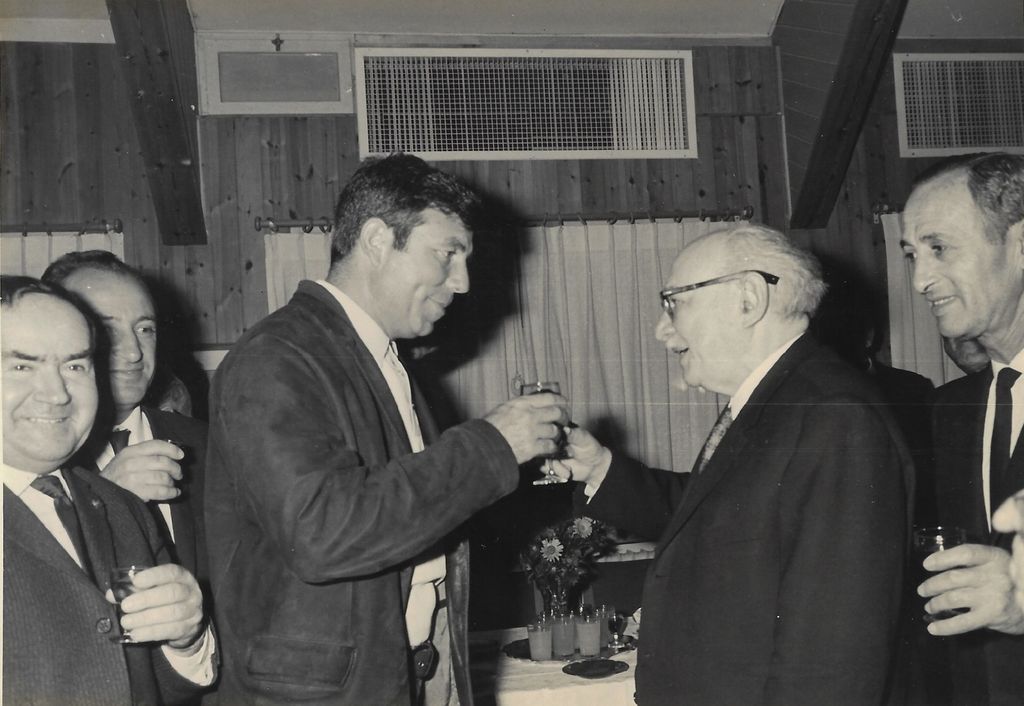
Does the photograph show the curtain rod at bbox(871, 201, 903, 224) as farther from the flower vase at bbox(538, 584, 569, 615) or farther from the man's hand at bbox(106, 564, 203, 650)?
the man's hand at bbox(106, 564, 203, 650)

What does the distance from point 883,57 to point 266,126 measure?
3390mm

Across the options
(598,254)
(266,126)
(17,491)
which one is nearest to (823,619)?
(17,491)

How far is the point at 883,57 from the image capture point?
4.77 metres

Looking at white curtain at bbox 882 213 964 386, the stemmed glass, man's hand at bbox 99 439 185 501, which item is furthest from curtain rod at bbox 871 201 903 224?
man's hand at bbox 99 439 185 501

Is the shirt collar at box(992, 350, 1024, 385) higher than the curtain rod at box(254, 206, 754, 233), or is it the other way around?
the curtain rod at box(254, 206, 754, 233)

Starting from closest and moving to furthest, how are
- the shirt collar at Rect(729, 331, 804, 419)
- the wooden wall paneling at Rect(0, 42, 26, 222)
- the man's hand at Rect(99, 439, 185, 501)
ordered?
1. the shirt collar at Rect(729, 331, 804, 419)
2. the man's hand at Rect(99, 439, 185, 501)
3. the wooden wall paneling at Rect(0, 42, 26, 222)

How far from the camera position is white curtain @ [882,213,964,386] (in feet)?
18.1

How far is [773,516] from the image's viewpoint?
5.63 ft

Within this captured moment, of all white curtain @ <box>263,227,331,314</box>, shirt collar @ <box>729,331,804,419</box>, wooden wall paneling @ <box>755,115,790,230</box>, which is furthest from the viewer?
wooden wall paneling @ <box>755,115,790,230</box>

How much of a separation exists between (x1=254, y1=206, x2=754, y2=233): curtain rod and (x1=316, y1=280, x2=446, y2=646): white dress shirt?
9.82 ft

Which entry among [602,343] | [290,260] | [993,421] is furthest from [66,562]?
[602,343]

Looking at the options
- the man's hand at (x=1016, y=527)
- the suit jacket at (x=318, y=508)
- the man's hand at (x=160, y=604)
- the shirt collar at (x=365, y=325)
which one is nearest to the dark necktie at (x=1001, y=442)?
the man's hand at (x=1016, y=527)

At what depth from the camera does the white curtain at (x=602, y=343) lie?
17.0 ft

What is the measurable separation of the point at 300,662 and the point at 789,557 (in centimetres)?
93
